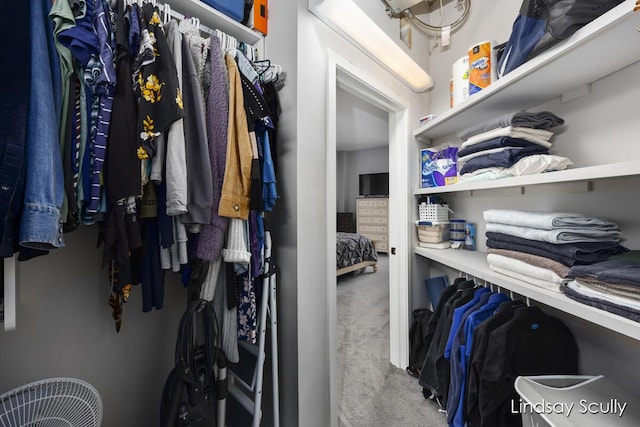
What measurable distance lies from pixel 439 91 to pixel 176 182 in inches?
76.5

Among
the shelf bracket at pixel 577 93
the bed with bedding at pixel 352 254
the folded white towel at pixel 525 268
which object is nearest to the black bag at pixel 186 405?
the folded white towel at pixel 525 268

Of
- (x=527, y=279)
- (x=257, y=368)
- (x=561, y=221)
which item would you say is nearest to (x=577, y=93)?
(x=561, y=221)

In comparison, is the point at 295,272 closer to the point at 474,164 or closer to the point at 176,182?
the point at 176,182

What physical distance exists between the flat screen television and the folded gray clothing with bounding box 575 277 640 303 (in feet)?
16.8

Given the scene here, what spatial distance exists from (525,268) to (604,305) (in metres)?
0.27

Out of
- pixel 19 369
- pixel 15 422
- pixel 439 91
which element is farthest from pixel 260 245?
pixel 439 91

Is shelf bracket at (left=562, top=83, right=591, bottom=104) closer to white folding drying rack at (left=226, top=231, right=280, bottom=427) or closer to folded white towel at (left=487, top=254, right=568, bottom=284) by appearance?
folded white towel at (left=487, top=254, right=568, bottom=284)

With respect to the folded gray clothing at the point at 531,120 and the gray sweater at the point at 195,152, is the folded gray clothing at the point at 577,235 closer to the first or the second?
the folded gray clothing at the point at 531,120

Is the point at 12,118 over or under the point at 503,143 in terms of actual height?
under

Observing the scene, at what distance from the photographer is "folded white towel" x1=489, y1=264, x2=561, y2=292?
89 centimetres

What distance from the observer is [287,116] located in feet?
3.66

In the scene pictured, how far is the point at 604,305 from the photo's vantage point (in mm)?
710

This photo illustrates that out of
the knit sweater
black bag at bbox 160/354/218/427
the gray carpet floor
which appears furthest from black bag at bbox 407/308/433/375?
the knit sweater

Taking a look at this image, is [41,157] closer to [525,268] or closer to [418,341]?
[525,268]
